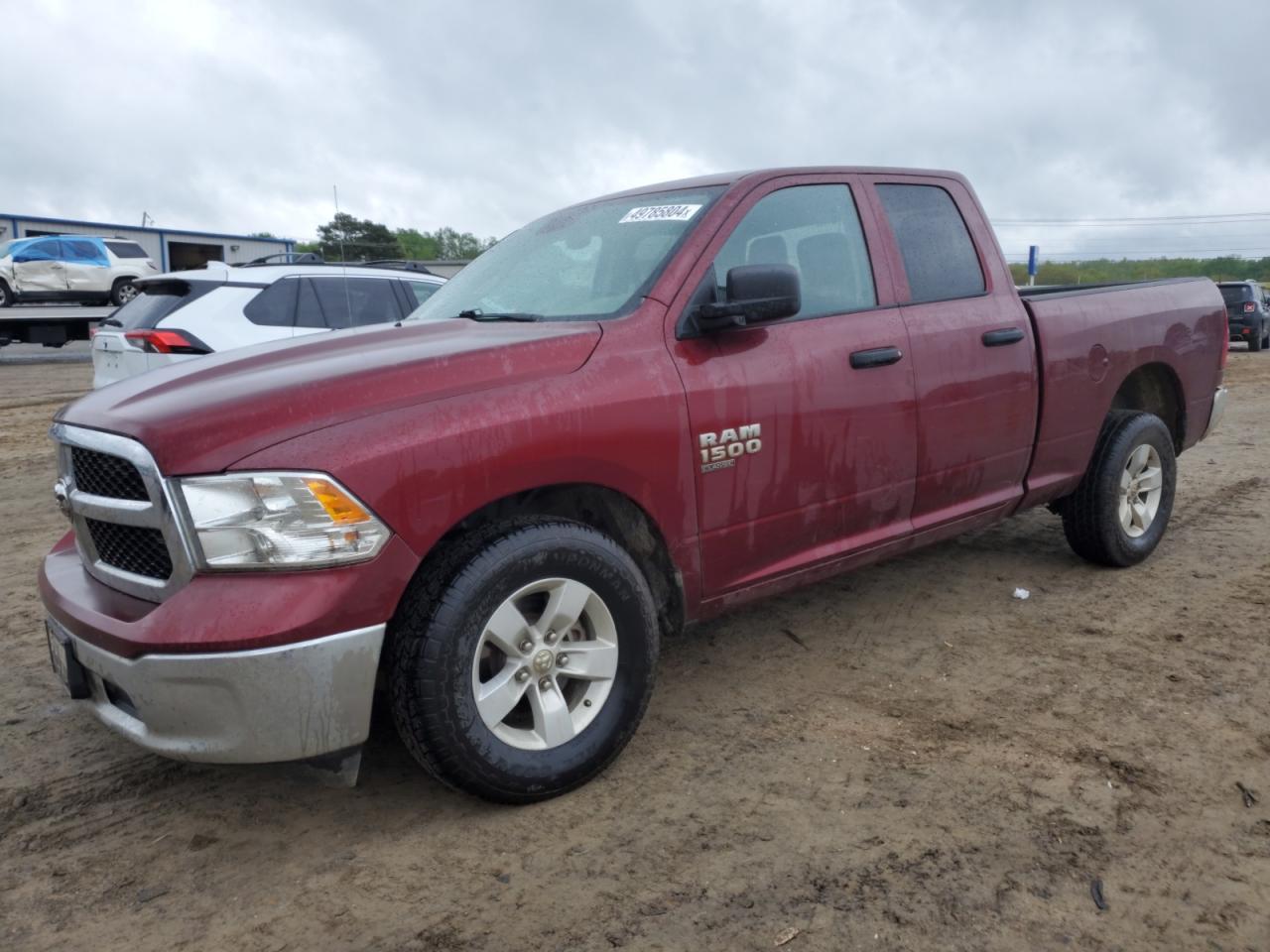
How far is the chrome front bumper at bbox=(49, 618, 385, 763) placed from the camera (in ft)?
7.85

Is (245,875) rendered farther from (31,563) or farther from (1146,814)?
(31,563)

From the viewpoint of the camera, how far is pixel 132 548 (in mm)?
2645

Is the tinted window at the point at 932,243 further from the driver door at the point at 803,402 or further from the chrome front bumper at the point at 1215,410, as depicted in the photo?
the chrome front bumper at the point at 1215,410

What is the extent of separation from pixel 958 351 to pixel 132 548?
3.02 m

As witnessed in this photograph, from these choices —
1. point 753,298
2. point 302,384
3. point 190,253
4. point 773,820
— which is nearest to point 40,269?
point 190,253

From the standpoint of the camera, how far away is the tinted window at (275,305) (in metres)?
7.50

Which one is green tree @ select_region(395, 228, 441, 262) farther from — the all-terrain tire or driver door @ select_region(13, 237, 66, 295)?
the all-terrain tire

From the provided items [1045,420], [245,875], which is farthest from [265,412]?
[1045,420]

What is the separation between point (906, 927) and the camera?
2291mm

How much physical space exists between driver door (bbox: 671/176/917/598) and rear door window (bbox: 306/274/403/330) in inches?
197

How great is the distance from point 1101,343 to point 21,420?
11.5m

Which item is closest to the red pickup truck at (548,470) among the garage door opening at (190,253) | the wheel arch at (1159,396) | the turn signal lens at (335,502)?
the turn signal lens at (335,502)

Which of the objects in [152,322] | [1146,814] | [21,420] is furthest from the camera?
[21,420]

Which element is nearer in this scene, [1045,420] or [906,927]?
[906,927]
